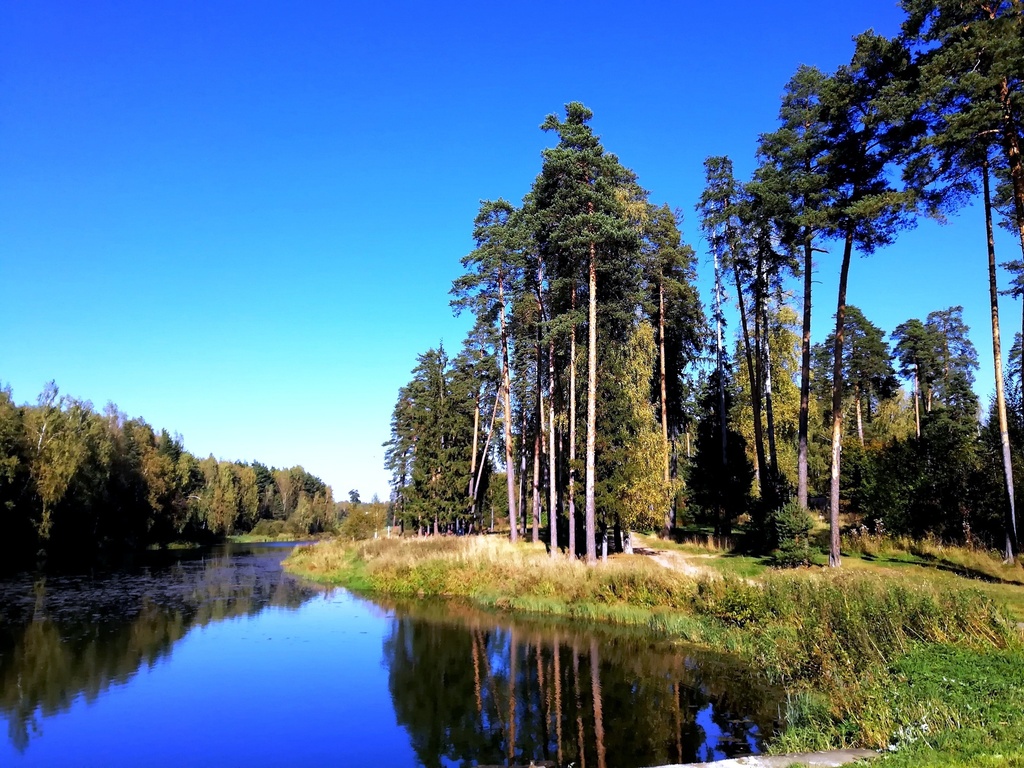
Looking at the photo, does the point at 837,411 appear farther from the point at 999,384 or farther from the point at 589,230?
the point at 589,230

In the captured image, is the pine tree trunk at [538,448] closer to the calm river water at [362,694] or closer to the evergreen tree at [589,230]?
the evergreen tree at [589,230]

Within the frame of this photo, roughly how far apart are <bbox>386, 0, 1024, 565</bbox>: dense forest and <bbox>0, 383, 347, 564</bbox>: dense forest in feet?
96.7

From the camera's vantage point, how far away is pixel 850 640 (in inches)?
425

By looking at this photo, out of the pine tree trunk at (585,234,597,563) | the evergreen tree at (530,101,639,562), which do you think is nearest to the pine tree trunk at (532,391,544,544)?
the evergreen tree at (530,101,639,562)

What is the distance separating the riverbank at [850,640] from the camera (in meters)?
7.12

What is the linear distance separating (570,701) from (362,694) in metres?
4.52

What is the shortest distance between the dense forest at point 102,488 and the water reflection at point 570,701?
4283 cm

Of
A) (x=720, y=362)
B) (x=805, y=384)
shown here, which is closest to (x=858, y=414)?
(x=720, y=362)

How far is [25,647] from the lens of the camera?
16672 mm

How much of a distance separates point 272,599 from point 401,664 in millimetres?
14609

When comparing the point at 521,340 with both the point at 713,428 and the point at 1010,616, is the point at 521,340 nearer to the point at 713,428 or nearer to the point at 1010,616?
the point at 713,428

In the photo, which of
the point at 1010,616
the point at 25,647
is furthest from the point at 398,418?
the point at 1010,616

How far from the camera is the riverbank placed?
7.12 m

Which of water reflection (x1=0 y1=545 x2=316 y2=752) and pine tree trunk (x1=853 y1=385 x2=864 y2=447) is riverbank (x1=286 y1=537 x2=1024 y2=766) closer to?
water reflection (x1=0 y1=545 x2=316 y2=752)
